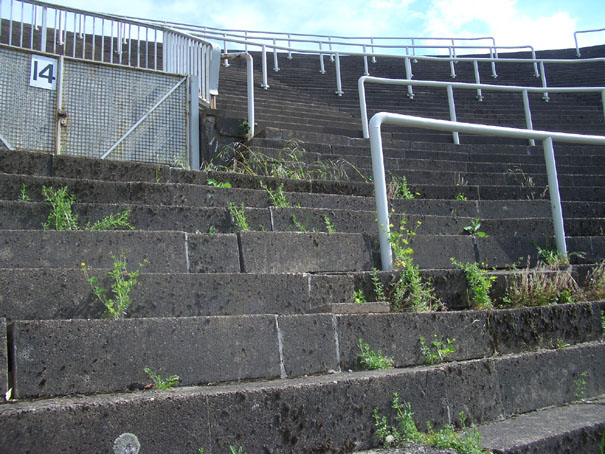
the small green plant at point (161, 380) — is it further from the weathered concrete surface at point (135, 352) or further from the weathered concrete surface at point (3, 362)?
the weathered concrete surface at point (3, 362)

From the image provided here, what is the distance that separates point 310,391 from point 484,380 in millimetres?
978

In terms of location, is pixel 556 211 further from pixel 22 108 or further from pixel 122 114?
pixel 22 108

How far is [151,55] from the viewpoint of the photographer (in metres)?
12.9

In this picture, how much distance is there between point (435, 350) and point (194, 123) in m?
4.74

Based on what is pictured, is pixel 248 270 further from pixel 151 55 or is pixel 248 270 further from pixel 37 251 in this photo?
pixel 151 55

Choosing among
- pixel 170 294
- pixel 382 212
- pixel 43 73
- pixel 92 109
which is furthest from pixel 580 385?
pixel 43 73

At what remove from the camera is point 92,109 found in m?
6.54

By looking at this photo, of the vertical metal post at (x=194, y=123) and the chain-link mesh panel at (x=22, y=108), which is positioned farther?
the vertical metal post at (x=194, y=123)

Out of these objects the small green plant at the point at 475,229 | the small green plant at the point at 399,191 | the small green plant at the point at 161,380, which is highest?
the small green plant at the point at 399,191

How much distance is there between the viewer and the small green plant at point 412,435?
237 cm

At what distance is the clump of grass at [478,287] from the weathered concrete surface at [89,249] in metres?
1.81

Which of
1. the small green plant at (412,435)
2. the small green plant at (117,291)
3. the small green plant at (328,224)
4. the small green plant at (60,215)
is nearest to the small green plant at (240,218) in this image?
the small green plant at (328,224)

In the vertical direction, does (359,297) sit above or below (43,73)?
below

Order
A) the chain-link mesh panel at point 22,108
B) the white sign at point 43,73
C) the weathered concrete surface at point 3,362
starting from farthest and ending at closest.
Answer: the white sign at point 43,73
the chain-link mesh panel at point 22,108
the weathered concrete surface at point 3,362
